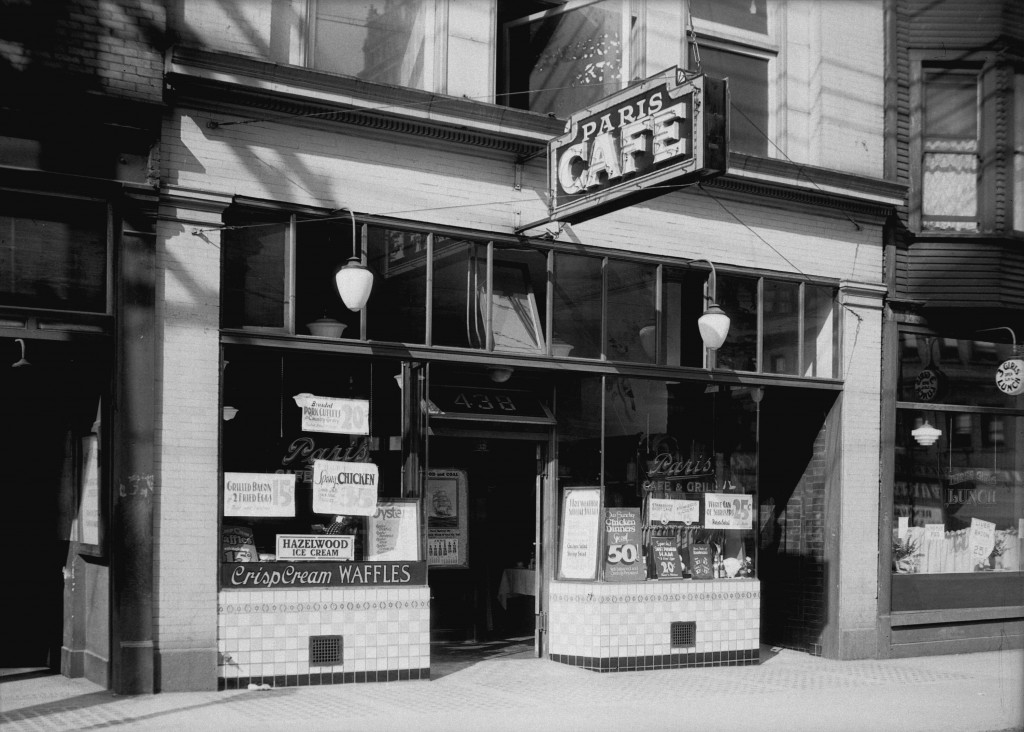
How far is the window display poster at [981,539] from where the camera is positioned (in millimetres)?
14875

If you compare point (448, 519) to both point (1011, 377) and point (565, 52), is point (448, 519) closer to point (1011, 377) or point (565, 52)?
point (565, 52)

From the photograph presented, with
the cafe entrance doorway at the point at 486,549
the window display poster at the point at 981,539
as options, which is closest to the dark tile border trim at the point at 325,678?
the cafe entrance doorway at the point at 486,549

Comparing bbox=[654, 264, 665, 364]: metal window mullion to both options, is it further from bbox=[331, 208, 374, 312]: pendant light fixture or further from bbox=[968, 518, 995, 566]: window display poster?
bbox=[968, 518, 995, 566]: window display poster

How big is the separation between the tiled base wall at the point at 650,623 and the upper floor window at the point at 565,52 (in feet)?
17.1

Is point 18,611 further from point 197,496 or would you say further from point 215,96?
point 215,96

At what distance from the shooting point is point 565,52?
41.3 ft

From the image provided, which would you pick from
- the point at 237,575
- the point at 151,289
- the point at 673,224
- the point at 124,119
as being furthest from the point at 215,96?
the point at 673,224

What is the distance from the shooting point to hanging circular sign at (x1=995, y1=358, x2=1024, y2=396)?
14.9 m

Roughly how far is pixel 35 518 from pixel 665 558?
6.52 m

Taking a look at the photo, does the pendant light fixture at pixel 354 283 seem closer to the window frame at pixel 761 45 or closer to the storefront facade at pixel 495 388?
the storefront facade at pixel 495 388

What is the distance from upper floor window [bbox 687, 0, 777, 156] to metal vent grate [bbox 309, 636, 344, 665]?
7306 mm

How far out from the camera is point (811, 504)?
14.1m

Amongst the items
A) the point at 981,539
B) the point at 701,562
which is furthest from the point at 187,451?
the point at 981,539

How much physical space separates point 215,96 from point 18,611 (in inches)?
208
